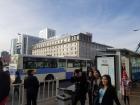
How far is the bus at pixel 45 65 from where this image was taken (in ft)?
63.5

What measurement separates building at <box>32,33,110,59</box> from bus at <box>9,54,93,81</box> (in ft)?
252

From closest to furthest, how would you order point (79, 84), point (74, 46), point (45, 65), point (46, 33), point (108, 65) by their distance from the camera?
point (79, 84)
point (108, 65)
point (45, 65)
point (74, 46)
point (46, 33)

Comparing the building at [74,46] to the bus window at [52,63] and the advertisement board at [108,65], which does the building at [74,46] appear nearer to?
the bus window at [52,63]

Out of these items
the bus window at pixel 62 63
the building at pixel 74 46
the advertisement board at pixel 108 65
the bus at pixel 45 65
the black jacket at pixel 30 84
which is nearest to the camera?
the black jacket at pixel 30 84

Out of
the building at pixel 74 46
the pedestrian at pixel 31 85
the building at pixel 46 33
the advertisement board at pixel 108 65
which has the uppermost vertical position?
the building at pixel 46 33

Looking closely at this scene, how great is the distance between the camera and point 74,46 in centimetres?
10669

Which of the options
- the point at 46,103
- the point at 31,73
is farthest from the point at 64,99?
the point at 46,103

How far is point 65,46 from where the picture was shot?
113000mm

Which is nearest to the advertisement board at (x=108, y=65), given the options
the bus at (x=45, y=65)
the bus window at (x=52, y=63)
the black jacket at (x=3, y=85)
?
the black jacket at (x=3, y=85)

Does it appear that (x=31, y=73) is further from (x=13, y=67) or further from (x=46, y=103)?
(x=13, y=67)

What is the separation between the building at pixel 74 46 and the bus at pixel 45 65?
252 feet

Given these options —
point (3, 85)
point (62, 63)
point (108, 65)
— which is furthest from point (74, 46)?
point (3, 85)

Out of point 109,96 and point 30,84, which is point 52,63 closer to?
Result: point 30,84

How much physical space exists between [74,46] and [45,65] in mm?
84851
